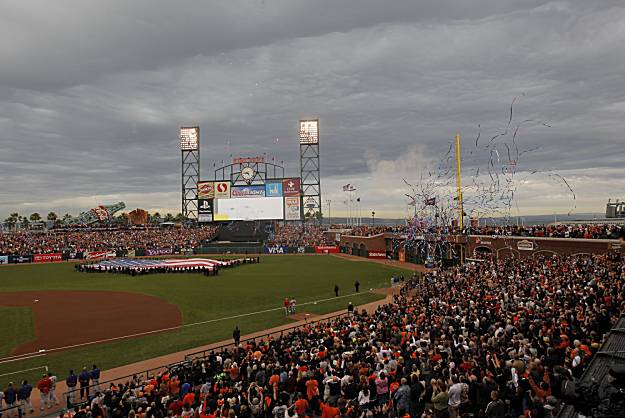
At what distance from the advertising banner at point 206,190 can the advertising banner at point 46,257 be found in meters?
28.8

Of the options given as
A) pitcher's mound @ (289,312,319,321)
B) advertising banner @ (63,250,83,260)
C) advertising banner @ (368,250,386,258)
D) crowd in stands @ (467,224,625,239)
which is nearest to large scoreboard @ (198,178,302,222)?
advertising banner @ (63,250,83,260)

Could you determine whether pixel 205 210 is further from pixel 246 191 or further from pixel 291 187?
pixel 291 187

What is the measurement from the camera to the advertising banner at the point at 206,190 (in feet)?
292

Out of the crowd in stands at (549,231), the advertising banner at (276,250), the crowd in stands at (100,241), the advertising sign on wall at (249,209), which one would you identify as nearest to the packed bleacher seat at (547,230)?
the crowd in stands at (549,231)

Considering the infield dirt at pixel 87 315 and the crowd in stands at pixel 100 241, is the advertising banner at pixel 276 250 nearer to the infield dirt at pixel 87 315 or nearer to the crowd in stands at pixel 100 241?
the crowd in stands at pixel 100 241

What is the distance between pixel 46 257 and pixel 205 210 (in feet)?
100

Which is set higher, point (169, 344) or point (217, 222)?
point (217, 222)

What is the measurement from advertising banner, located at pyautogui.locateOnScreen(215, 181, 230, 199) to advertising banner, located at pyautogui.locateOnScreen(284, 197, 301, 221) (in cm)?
1261

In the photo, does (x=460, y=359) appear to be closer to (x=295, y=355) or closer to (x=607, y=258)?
(x=295, y=355)

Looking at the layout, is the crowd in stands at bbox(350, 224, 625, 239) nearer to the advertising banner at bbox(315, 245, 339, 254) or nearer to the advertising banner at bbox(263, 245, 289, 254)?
the advertising banner at bbox(315, 245, 339, 254)

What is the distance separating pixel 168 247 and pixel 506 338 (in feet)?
240

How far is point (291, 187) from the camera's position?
8919 cm

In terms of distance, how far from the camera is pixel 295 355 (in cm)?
1419

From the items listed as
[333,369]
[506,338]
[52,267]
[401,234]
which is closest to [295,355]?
[333,369]
